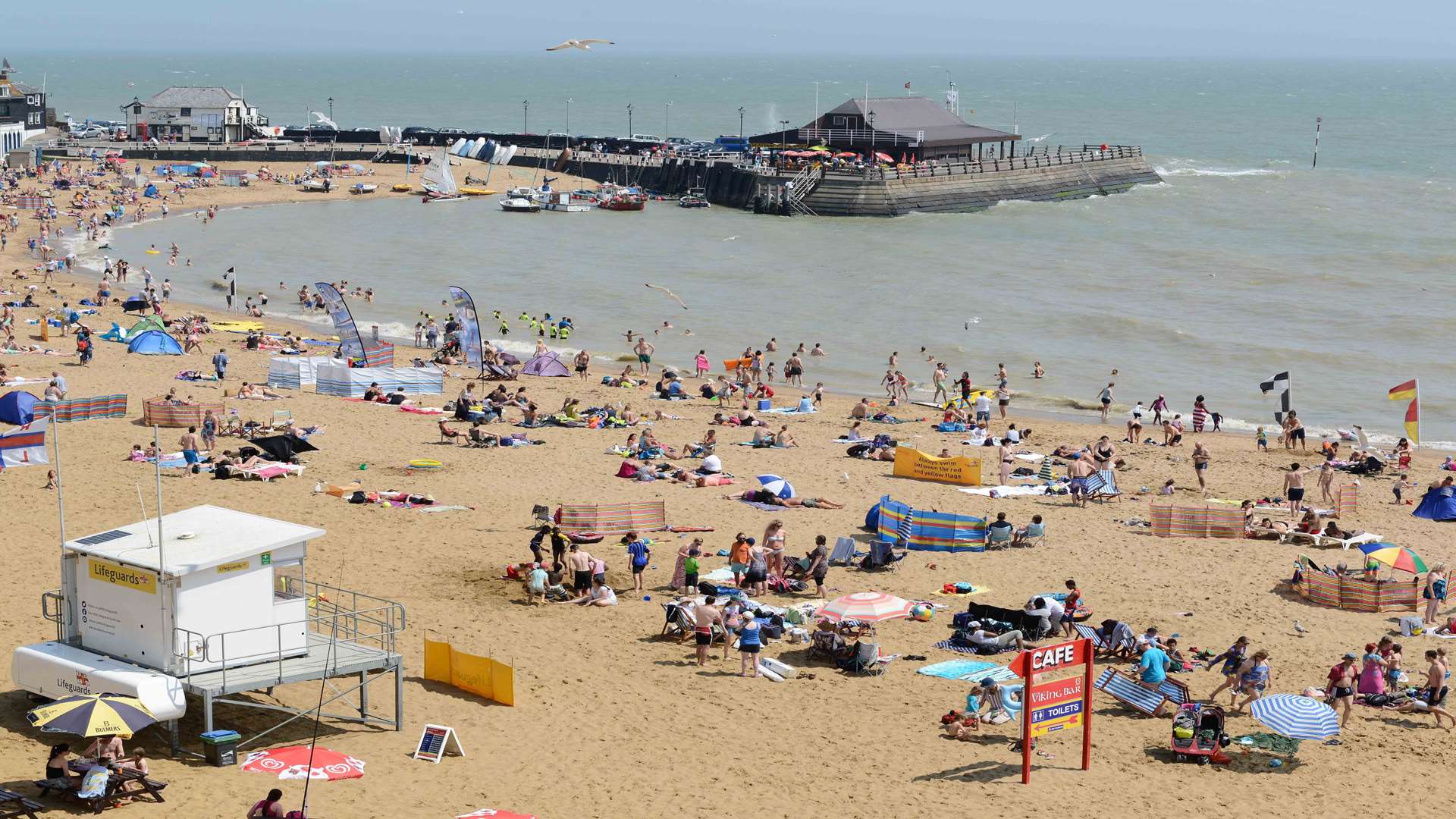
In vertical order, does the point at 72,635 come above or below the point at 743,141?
below

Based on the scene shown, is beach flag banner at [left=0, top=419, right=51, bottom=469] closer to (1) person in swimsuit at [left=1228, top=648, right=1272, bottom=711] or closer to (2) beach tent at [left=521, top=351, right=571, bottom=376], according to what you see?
(2) beach tent at [left=521, top=351, right=571, bottom=376]

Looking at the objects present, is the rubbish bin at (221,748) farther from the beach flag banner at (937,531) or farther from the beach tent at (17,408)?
the beach tent at (17,408)

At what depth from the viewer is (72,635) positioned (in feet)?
39.9

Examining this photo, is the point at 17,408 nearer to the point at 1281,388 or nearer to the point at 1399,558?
the point at 1399,558

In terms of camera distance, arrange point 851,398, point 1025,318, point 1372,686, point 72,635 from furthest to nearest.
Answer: point 1025,318 → point 851,398 → point 1372,686 → point 72,635

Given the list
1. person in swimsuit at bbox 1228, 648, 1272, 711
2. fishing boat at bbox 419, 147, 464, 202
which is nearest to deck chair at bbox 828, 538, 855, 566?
person in swimsuit at bbox 1228, 648, 1272, 711

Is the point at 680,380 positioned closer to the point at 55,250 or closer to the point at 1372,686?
the point at 1372,686

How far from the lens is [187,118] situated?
3167 inches

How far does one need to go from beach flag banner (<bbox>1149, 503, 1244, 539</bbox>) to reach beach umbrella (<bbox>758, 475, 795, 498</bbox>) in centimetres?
485

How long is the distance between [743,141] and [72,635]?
219ft

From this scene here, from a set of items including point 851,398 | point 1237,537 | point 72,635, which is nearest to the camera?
point 72,635

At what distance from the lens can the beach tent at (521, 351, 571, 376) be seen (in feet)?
105

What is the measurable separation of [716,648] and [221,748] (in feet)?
17.4

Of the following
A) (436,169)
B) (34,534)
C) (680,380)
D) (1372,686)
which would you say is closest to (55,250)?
(436,169)
